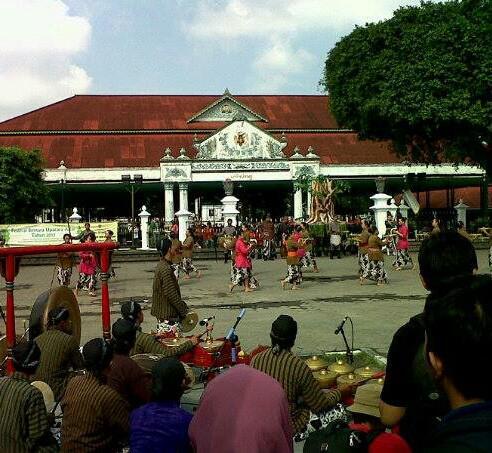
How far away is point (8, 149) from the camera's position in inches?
1177

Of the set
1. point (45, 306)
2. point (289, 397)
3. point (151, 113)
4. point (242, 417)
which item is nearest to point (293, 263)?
point (45, 306)

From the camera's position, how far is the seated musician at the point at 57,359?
212 inches

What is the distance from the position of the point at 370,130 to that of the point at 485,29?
655 cm

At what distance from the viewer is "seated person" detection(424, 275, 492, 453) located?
5.11ft

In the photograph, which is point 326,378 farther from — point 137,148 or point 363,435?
point 137,148

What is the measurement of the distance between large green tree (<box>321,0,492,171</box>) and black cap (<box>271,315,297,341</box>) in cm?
2223

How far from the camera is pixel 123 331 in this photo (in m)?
4.96

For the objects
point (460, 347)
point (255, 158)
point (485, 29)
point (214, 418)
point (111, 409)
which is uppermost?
point (485, 29)

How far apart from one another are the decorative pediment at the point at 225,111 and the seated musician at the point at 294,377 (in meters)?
34.0

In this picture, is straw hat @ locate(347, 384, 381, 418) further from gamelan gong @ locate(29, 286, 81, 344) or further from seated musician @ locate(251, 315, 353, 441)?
gamelan gong @ locate(29, 286, 81, 344)

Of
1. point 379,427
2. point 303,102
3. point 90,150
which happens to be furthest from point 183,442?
point 303,102

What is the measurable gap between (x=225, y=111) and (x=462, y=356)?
1478 inches

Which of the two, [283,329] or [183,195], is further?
[183,195]

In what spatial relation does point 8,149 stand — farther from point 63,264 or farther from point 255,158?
point 63,264
